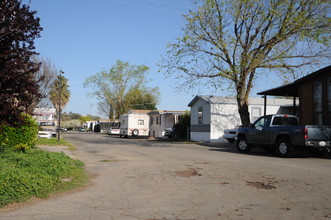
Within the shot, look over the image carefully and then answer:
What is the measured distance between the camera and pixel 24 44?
962 centimetres

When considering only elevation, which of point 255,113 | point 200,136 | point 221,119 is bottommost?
point 200,136

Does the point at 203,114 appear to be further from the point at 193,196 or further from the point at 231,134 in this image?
the point at 193,196

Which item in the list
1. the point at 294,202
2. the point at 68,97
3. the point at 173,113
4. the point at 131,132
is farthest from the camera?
the point at 68,97

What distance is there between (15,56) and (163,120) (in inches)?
1077

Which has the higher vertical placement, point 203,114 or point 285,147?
point 203,114

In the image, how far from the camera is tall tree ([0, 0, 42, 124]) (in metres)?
8.95

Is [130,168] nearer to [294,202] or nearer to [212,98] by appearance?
[294,202]

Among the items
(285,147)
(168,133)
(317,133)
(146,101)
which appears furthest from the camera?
(146,101)

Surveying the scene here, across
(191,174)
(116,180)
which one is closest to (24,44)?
(116,180)

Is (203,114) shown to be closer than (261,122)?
No

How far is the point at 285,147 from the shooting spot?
14.4 metres

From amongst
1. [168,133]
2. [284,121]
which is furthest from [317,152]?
[168,133]

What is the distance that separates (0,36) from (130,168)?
211 inches

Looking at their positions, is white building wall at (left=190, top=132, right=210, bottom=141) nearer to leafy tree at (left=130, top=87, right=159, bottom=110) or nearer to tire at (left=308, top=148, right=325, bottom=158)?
tire at (left=308, top=148, right=325, bottom=158)
